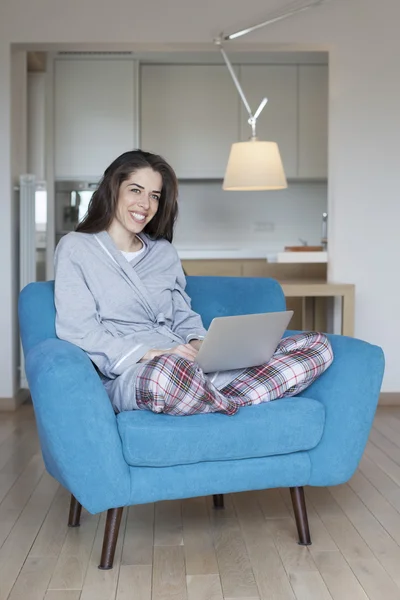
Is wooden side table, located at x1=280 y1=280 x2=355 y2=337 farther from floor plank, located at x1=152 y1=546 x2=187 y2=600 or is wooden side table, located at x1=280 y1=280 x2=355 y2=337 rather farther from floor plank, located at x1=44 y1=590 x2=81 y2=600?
floor plank, located at x1=44 y1=590 x2=81 y2=600

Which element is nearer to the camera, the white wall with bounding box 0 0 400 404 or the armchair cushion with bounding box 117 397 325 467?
the armchair cushion with bounding box 117 397 325 467

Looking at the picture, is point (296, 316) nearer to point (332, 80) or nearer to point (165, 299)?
point (332, 80)

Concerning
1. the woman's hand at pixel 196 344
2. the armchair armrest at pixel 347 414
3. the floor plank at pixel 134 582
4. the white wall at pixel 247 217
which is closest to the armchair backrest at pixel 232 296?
the woman's hand at pixel 196 344

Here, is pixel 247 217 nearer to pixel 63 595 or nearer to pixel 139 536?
pixel 139 536

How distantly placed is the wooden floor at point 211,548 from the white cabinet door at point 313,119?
14.0 ft

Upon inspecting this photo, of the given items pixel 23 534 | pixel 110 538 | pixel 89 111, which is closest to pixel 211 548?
pixel 110 538

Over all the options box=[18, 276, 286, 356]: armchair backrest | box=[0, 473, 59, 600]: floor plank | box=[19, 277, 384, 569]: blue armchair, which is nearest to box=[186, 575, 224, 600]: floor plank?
box=[19, 277, 384, 569]: blue armchair

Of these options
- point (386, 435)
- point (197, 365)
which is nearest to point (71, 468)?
point (197, 365)

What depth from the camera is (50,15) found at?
15.5 ft

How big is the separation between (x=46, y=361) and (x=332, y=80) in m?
3.26

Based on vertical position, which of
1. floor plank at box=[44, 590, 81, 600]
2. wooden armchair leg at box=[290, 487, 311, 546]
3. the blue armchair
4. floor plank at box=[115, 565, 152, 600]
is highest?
the blue armchair

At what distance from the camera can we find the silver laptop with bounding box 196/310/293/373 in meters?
2.37

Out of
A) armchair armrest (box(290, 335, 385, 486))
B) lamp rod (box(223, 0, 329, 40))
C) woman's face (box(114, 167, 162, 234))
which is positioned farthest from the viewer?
lamp rod (box(223, 0, 329, 40))

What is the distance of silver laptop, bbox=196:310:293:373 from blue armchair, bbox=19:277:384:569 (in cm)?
16
